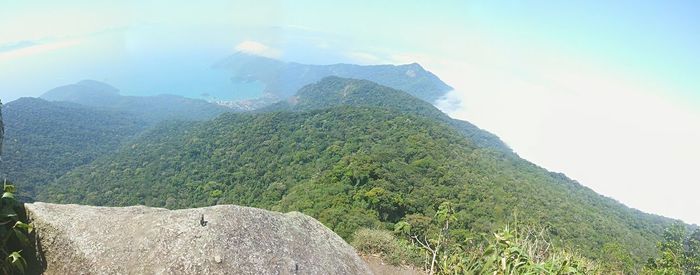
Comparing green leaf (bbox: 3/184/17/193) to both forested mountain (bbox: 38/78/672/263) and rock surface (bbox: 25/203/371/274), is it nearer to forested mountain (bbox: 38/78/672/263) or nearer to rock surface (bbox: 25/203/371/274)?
rock surface (bbox: 25/203/371/274)

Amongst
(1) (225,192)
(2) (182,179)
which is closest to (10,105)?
(2) (182,179)

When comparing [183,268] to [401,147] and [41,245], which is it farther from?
[401,147]

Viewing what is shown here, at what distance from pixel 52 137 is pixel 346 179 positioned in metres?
119

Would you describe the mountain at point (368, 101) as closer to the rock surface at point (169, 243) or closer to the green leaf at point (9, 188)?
the rock surface at point (169, 243)

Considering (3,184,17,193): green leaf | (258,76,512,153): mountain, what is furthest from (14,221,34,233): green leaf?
(258,76,512,153): mountain

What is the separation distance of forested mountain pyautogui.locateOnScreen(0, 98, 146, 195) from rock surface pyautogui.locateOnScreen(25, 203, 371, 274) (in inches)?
3542

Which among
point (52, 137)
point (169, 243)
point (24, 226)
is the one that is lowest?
point (52, 137)

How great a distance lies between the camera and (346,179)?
4778 cm

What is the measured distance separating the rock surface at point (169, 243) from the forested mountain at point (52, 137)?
89972 mm

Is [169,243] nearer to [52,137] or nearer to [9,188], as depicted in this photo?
[9,188]

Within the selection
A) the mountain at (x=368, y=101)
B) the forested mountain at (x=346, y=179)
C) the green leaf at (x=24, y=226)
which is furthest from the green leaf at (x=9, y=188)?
Result: the mountain at (x=368, y=101)

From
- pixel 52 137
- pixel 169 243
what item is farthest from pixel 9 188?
pixel 52 137

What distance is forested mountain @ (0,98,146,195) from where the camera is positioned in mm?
97062

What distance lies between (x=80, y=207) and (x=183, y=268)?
252 cm
